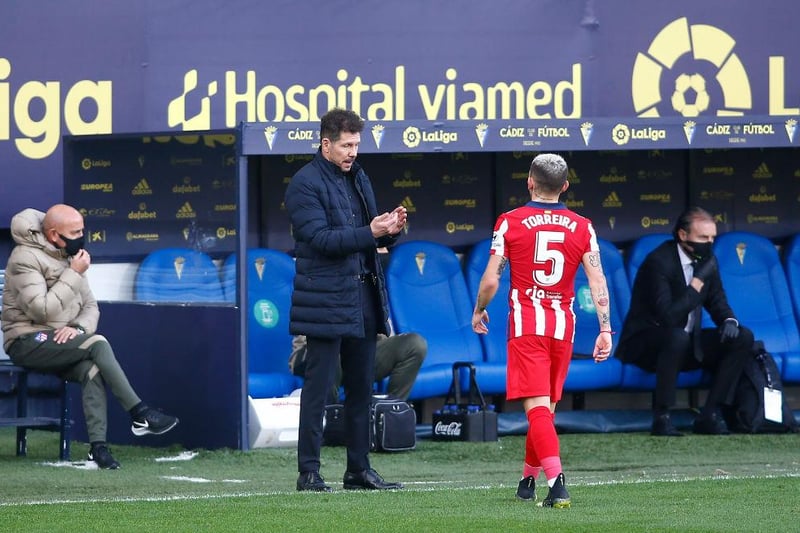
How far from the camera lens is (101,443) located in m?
9.51

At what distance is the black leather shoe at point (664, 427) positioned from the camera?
11070 mm

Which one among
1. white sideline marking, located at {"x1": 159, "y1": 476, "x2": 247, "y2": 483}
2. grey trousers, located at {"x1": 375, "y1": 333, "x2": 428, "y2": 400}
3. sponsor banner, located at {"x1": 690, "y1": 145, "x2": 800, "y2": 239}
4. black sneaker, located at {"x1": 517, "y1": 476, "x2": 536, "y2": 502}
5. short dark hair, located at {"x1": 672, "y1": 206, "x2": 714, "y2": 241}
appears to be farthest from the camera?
sponsor banner, located at {"x1": 690, "y1": 145, "x2": 800, "y2": 239}

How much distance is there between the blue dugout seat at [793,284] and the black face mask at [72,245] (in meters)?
5.01

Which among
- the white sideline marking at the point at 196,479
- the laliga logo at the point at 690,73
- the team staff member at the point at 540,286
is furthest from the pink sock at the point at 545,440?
the laliga logo at the point at 690,73

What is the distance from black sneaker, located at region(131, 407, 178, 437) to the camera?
31.5 feet

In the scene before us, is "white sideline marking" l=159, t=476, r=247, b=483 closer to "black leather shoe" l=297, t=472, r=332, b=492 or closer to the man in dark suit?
"black leather shoe" l=297, t=472, r=332, b=492

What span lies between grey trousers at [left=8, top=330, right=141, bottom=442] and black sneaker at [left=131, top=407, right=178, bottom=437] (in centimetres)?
9

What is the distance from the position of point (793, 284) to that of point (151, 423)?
515 cm

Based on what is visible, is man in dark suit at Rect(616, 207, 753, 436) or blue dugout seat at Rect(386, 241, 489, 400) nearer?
man in dark suit at Rect(616, 207, 753, 436)

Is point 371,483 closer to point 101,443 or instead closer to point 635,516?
point 635,516

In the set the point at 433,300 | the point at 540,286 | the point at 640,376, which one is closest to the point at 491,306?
the point at 433,300

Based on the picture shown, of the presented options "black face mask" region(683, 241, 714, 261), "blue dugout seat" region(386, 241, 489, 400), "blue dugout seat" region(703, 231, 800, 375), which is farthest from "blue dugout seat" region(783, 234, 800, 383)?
"blue dugout seat" region(386, 241, 489, 400)

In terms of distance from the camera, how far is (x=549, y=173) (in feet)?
23.7

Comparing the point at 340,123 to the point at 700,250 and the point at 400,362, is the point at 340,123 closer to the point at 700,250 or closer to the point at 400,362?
the point at 400,362
